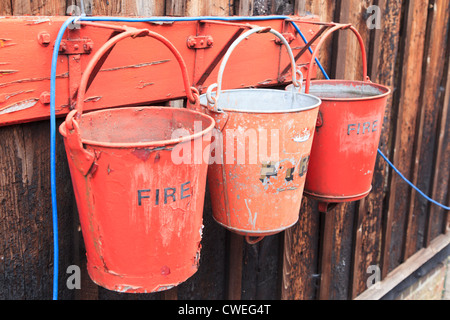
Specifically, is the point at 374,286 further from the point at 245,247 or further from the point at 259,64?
the point at 259,64

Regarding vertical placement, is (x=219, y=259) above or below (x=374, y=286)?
above

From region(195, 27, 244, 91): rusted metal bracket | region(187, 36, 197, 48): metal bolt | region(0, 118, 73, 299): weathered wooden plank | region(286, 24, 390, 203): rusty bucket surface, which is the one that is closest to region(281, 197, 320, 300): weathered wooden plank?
region(286, 24, 390, 203): rusty bucket surface

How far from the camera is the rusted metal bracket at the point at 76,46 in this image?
1.43m

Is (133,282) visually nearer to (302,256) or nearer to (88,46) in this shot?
Answer: (88,46)

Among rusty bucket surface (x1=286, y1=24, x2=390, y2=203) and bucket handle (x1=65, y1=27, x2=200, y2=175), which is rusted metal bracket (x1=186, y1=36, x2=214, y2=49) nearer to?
rusty bucket surface (x1=286, y1=24, x2=390, y2=203)

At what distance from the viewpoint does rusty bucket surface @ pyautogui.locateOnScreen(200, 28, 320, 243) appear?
4.89 feet

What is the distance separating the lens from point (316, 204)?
2.72 meters

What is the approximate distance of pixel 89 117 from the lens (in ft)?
4.64

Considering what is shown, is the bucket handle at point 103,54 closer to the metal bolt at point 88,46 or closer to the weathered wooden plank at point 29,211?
the metal bolt at point 88,46

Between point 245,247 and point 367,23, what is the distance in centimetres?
140

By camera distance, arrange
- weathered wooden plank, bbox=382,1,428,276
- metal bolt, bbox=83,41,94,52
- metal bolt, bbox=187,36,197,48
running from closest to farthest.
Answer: metal bolt, bbox=83,41,94,52 < metal bolt, bbox=187,36,197,48 < weathered wooden plank, bbox=382,1,428,276

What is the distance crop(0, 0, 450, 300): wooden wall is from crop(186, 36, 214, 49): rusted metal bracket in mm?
114

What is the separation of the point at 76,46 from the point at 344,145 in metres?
1.02

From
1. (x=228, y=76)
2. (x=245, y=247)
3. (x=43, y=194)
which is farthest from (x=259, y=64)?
(x=43, y=194)
